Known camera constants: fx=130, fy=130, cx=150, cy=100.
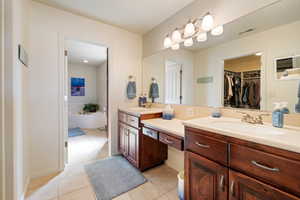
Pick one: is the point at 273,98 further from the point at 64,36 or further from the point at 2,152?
the point at 64,36

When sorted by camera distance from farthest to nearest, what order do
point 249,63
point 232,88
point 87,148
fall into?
point 87,148 → point 232,88 → point 249,63

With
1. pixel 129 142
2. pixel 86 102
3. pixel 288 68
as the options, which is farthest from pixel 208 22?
pixel 86 102

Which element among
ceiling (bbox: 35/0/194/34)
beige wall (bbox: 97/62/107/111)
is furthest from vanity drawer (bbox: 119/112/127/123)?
beige wall (bbox: 97/62/107/111)

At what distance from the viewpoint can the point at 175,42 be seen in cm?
196

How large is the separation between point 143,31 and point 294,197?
279 centimetres

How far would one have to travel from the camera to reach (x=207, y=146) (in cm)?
101

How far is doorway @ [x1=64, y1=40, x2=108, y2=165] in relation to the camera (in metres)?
2.72

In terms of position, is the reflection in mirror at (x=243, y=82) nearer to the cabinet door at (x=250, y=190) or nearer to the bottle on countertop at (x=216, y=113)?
the bottle on countertop at (x=216, y=113)

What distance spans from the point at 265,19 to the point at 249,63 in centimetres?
40

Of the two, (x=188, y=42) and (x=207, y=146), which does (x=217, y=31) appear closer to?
(x=188, y=42)

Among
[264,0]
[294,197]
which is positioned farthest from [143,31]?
[294,197]

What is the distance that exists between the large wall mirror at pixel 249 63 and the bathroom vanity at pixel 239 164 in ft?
1.46

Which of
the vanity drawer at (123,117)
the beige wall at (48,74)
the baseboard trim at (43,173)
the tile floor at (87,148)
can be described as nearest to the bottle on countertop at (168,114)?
the vanity drawer at (123,117)

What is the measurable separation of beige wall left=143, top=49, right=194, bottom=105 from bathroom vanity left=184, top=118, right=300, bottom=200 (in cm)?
91
